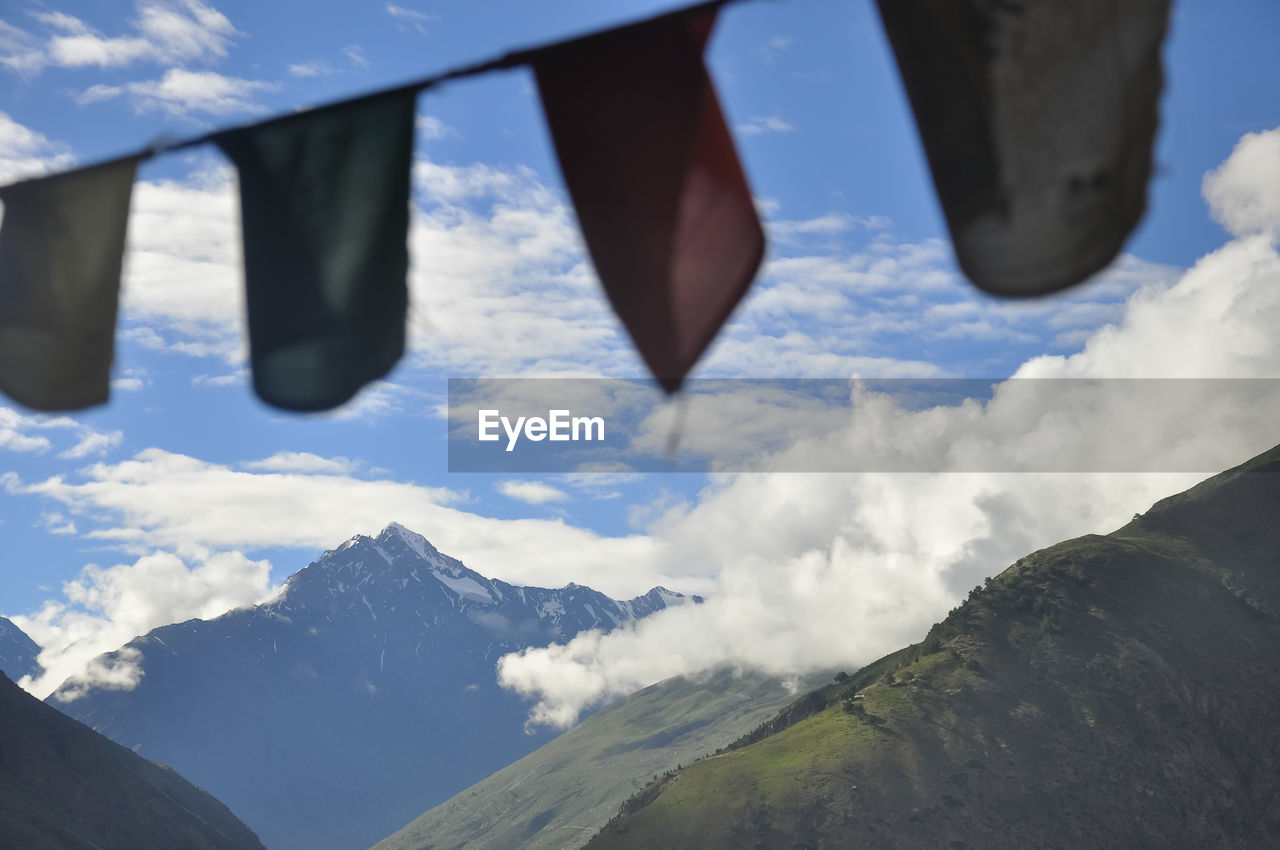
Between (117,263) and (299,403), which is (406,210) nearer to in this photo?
(299,403)

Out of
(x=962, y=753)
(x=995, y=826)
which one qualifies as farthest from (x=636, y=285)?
(x=962, y=753)

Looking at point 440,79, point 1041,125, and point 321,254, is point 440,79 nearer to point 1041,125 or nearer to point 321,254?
point 321,254

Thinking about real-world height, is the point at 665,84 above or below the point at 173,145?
above

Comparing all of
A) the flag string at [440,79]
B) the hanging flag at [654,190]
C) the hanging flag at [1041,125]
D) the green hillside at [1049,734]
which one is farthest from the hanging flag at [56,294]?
the green hillside at [1049,734]

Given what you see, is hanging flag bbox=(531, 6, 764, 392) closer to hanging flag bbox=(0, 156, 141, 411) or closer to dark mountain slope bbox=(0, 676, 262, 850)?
hanging flag bbox=(0, 156, 141, 411)

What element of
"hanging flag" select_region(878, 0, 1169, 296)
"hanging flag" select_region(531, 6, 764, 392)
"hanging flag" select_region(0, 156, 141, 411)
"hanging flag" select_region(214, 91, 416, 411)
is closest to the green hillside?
"hanging flag" select_region(0, 156, 141, 411)

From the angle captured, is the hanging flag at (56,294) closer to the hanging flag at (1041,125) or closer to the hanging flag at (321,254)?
the hanging flag at (321,254)

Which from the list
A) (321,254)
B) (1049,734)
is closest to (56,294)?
(321,254)
